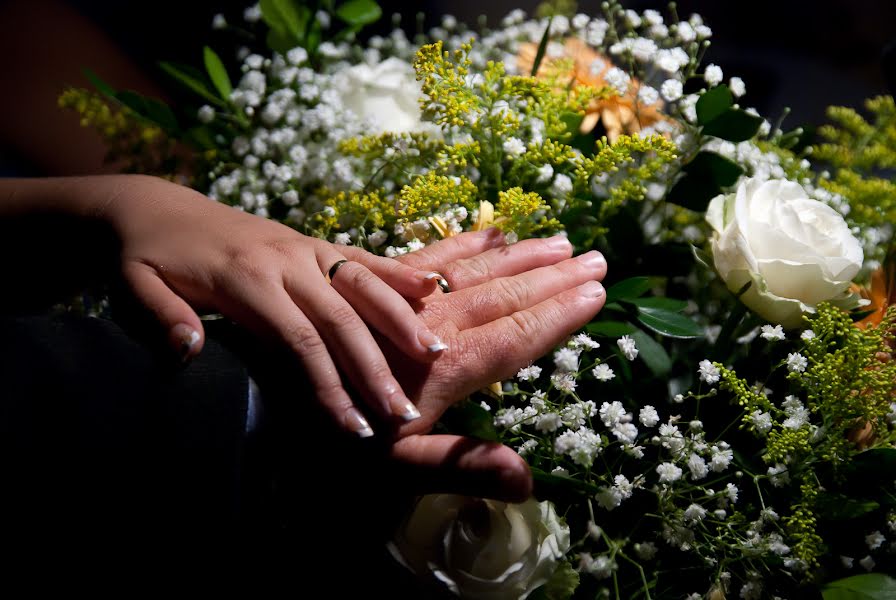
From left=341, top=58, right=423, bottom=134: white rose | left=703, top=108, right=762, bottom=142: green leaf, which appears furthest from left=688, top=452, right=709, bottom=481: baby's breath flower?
left=341, top=58, right=423, bottom=134: white rose

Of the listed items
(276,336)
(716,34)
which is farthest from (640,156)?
(716,34)

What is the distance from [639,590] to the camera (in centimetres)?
52

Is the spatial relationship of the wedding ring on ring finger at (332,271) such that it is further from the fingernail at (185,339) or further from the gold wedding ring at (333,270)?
the fingernail at (185,339)

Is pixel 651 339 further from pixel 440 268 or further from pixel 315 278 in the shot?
pixel 315 278

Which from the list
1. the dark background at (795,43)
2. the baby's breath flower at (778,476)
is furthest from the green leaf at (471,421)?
the dark background at (795,43)

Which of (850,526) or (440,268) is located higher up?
(440,268)

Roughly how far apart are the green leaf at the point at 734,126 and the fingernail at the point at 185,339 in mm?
507

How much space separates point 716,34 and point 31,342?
5.13 feet

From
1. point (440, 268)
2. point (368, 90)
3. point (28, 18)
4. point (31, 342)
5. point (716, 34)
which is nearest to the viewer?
point (31, 342)

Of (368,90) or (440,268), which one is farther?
(368,90)

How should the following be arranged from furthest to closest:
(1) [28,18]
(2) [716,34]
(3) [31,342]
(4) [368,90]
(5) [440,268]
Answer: (2) [716,34]
(1) [28,18]
(4) [368,90]
(5) [440,268]
(3) [31,342]

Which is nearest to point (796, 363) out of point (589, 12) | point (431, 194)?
point (431, 194)

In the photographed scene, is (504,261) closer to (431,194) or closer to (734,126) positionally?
(431,194)

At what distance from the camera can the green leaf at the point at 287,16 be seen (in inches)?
31.8
